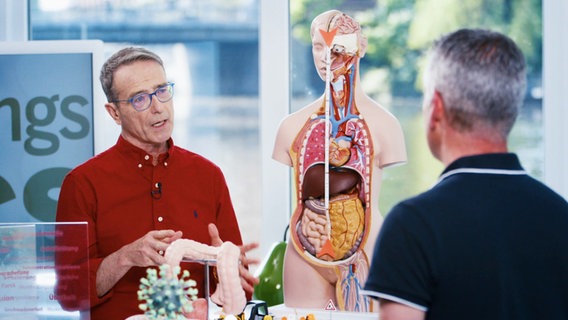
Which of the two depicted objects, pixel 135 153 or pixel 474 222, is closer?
pixel 474 222

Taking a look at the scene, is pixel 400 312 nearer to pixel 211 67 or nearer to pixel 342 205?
pixel 342 205

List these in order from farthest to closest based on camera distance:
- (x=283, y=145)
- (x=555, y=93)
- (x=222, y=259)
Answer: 1. (x=555, y=93)
2. (x=283, y=145)
3. (x=222, y=259)

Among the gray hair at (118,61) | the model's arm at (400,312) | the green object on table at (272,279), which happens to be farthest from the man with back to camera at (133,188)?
the model's arm at (400,312)

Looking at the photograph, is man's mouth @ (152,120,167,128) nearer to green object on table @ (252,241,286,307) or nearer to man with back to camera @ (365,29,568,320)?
green object on table @ (252,241,286,307)

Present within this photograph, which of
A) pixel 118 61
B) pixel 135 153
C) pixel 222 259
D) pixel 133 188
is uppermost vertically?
pixel 118 61

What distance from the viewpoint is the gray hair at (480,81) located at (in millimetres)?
1436

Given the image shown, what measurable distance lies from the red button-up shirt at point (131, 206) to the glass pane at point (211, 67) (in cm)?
119

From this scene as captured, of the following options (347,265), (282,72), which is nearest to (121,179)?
(347,265)

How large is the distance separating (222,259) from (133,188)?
51cm

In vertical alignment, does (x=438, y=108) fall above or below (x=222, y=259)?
above

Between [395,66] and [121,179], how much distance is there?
152 centimetres

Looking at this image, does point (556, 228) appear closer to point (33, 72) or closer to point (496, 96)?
point (496, 96)

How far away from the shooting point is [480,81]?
1.43m

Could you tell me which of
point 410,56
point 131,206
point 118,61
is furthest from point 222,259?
point 410,56
